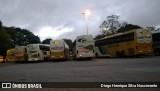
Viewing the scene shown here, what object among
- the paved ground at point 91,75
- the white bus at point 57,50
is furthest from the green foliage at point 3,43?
the paved ground at point 91,75

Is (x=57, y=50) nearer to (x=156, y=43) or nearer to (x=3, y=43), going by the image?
(x=156, y=43)

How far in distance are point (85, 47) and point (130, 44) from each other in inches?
248

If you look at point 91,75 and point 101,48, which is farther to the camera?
point 101,48

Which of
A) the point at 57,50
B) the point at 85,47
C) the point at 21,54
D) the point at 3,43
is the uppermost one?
the point at 3,43

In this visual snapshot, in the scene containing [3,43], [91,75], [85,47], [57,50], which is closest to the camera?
[91,75]

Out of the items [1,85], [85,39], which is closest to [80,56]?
[85,39]

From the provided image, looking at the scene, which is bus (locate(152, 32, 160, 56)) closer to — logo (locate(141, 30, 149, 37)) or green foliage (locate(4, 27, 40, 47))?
logo (locate(141, 30, 149, 37))

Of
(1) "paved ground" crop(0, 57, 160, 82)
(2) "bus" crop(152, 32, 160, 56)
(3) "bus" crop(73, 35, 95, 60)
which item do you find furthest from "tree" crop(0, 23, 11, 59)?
(1) "paved ground" crop(0, 57, 160, 82)

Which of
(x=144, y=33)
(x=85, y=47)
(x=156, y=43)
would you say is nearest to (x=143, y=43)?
(x=144, y=33)

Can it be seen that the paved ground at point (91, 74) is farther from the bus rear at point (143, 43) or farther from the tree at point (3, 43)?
the tree at point (3, 43)

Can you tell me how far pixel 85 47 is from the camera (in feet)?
123

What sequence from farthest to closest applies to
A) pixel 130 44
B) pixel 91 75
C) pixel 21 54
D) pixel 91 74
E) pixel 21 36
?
pixel 21 36
pixel 21 54
pixel 130 44
pixel 91 74
pixel 91 75

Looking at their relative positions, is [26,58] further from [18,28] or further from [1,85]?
[18,28]

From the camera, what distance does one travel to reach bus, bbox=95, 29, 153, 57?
1423 inches
